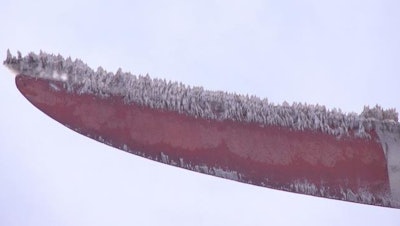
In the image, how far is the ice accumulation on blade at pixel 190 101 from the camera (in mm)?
1575

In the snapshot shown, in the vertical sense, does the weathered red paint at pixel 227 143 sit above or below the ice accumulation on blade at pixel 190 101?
below

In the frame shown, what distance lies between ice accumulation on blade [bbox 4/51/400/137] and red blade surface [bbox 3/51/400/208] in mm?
13

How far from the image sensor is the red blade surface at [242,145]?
1.58 meters

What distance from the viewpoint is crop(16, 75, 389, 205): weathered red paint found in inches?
62.5

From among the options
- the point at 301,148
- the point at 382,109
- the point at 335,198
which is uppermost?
the point at 382,109

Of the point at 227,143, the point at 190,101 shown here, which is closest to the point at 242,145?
the point at 227,143

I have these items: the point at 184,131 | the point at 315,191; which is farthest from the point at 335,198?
the point at 184,131

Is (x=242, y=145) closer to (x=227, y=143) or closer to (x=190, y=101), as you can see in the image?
(x=227, y=143)

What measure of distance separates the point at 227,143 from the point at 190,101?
14 cm

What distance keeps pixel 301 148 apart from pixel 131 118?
1.40 ft

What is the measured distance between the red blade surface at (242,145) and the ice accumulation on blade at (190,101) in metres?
0.01

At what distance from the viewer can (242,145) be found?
1.62m

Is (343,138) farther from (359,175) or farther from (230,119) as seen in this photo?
(230,119)

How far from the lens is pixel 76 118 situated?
5.32ft
